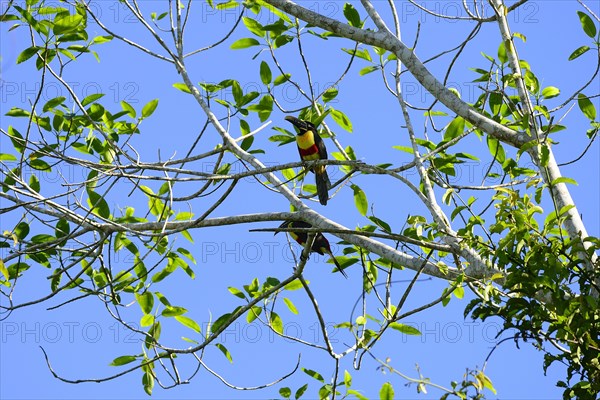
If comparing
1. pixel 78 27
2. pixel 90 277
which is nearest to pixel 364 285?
pixel 90 277

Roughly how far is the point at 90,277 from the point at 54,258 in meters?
0.26

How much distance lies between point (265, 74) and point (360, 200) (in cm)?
96

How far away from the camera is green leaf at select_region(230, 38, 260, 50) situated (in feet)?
17.5

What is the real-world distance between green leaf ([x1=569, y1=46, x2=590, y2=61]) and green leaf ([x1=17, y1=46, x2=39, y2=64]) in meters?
2.92

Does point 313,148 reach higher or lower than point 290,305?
higher

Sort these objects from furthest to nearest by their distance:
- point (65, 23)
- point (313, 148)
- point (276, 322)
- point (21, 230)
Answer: point (313, 148) < point (21, 230) < point (276, 322) < point (65, 23)

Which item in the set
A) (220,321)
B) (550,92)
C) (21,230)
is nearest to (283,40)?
(550,92)

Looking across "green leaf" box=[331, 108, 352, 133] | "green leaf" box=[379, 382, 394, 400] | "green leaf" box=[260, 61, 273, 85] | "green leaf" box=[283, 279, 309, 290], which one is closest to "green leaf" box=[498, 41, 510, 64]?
"green leaf" box=[331, 108, 352, 133]

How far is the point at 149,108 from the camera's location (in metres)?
5.38

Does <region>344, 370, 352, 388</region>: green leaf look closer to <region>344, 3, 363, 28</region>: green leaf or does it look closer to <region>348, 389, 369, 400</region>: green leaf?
<region>348, 389, 369, 400</region>: green leaf

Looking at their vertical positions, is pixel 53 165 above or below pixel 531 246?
above

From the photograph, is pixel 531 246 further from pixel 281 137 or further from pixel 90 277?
pixel 90 277

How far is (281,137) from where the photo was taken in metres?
5.44

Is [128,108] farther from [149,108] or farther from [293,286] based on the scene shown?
[293,286]
